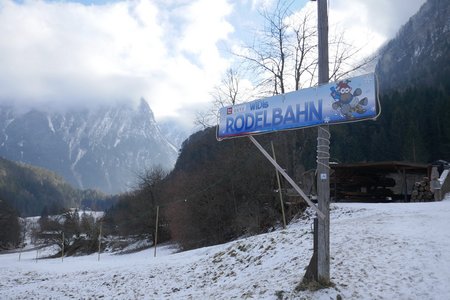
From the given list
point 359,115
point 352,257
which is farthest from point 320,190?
point 352,257

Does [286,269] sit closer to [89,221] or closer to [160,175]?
[160,175]

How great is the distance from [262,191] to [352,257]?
18874 mm

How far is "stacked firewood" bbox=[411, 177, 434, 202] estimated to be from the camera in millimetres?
25219

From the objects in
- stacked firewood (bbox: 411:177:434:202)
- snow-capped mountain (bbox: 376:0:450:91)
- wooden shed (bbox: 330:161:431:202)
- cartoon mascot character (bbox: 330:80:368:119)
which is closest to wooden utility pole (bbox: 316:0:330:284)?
cartoon mascot character (bbox: 330:80:368:119)

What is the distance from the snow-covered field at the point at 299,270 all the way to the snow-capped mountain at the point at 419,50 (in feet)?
328

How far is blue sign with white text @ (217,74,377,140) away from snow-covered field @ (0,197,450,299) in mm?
3270

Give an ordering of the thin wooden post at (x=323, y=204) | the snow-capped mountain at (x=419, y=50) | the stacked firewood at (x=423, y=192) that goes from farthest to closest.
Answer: the snow-capped mountain at (x=419, y=50), the stacked firewood at (x=423, y=192), the thin wooden post at (x=323, y=204)

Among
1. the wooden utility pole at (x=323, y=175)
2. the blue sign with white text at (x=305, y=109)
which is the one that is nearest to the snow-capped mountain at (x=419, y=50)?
the wooden utility pole at (x=323, y=175)

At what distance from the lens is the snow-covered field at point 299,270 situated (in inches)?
317

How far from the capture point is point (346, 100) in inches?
305

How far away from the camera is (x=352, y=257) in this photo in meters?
9.66

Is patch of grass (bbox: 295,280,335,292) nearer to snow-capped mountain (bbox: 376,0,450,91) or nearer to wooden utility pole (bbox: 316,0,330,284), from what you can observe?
wooden utility pole (bbox: 316,0,330,284)

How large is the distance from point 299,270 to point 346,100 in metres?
4.35

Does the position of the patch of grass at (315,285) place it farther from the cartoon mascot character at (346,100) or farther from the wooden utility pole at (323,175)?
the cartoon mascot character at (346,100)
